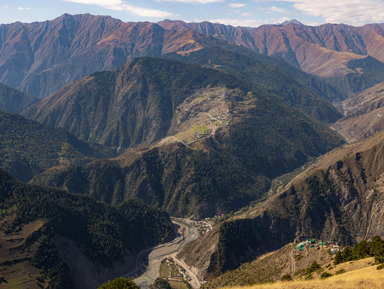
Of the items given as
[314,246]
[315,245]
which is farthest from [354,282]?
[315,245]

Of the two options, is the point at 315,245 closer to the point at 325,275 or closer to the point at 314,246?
the point at 314,246

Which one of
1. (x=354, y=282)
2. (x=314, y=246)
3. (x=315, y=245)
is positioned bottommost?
(x=314, y=246)

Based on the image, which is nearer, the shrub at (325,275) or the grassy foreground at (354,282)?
the grassy foreground at (354,282)

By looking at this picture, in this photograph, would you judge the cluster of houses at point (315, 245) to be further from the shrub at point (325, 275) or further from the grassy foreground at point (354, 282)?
the grassy foreground at point (354, 282)

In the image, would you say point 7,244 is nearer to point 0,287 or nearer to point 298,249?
point 0,287

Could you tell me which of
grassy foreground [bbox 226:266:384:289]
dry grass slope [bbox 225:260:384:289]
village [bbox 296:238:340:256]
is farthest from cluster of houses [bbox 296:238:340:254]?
grassy foreground [bbox 226:266:384:289]

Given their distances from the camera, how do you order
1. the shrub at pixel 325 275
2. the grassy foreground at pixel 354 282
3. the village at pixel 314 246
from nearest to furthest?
the grassy foreground at pixel 354 282 < the shrub at pixel 325 275 < the village at pixel 314 246

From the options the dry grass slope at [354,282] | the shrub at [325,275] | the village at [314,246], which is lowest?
the village at [314,246]

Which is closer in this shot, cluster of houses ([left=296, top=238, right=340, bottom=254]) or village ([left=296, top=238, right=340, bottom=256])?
village ([left=296, top=238, right=340, bottom=256])

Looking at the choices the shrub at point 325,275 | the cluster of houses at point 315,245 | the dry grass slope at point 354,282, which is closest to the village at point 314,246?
the cluster of houses at point 315,245

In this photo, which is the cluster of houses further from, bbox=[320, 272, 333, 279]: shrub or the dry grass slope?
the dry grass slope

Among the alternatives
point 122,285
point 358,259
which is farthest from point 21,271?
point 358,259
